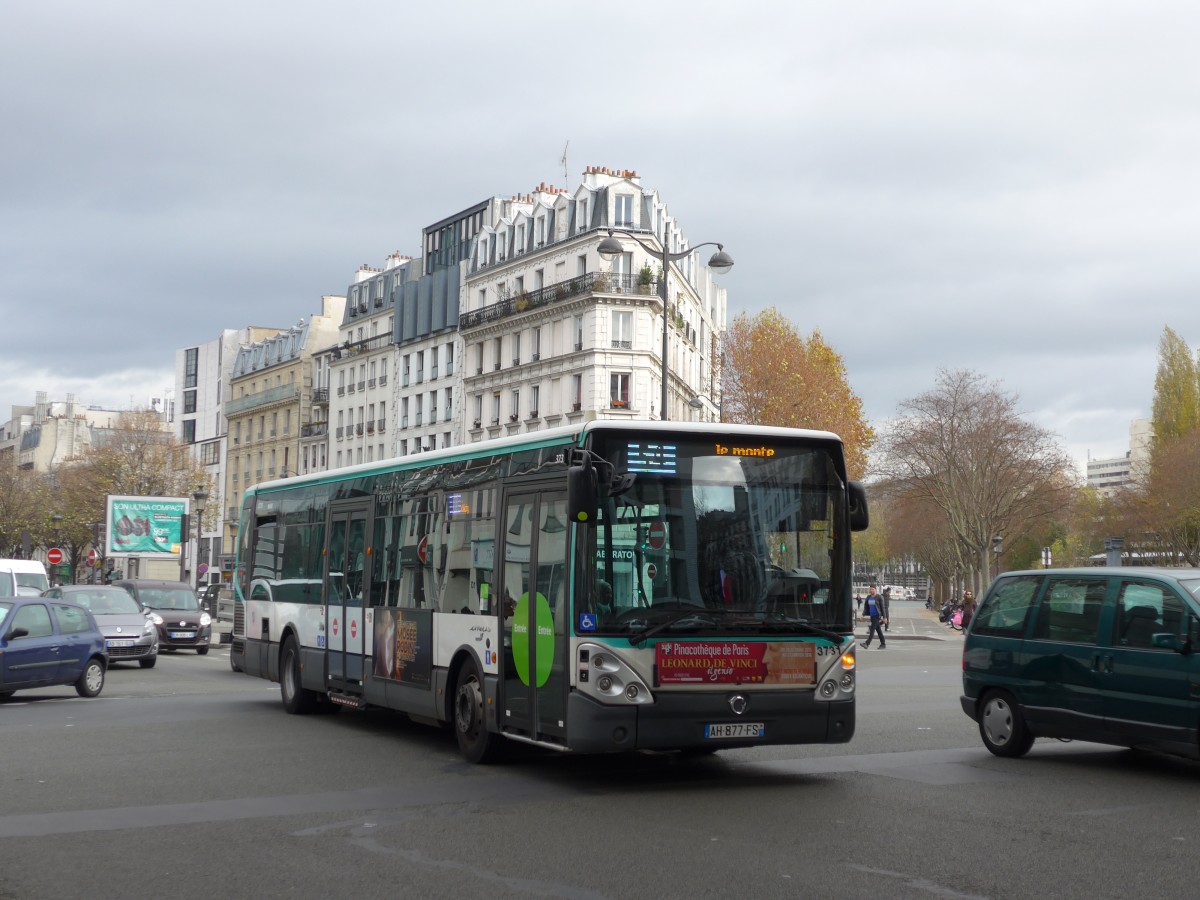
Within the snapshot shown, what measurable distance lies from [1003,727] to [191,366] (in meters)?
118

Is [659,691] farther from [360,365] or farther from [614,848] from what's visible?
[360,365]

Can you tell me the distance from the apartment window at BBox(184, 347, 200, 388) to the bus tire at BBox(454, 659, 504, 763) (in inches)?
4520

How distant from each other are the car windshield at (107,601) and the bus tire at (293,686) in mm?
11539

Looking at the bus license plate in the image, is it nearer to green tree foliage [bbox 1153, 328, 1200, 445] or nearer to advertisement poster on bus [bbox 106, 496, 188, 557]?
advertisement poster on bus [bbox 106, 496, 188, 557]

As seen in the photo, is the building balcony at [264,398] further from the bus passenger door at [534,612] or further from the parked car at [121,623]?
the bus passenger door at [534,612]

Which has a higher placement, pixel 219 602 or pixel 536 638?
pixel 536 638

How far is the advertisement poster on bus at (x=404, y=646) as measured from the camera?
1437 cm

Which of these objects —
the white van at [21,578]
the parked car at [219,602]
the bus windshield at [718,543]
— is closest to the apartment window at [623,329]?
the parked car at [219,602]

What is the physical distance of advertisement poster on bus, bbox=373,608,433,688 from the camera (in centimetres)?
1437

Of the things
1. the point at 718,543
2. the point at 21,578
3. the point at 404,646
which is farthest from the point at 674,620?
the point at 21,578

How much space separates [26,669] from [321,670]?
5.45m

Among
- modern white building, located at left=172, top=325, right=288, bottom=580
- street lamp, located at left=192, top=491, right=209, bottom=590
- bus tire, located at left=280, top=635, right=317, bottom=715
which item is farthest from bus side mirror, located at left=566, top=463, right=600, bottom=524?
modern white building, located at left=172, top=325, right=288, bottom=580

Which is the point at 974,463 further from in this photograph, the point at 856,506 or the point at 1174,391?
the point at 856,506

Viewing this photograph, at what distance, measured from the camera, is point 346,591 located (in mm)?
16812
